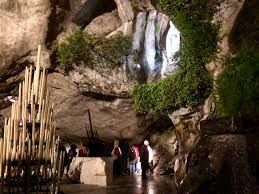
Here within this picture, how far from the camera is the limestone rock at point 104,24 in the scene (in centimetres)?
1606

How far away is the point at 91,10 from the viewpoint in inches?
637

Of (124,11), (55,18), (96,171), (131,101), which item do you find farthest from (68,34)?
(96,171)

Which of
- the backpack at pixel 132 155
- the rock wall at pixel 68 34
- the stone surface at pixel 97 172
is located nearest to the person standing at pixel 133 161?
the backpack at pixel 132 155

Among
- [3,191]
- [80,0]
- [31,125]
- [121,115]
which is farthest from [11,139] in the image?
[121,115]

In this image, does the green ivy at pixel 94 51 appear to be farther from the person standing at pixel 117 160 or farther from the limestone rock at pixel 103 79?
the person standing at pixel 117 160

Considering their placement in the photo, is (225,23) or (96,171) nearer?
(225,23)

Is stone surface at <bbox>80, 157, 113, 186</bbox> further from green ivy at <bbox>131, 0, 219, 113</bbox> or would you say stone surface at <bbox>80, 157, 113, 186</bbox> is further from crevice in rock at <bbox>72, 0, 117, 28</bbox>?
crevice in rock at <bbox>72, 0, 117, 28</bbox>

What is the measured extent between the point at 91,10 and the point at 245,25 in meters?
7.01

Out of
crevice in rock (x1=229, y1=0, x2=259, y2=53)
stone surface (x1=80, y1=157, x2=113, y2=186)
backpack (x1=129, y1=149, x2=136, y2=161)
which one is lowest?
stone surface (x1=80, y1=157, x2=113, y2=186)

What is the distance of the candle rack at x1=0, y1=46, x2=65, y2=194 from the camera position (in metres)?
7.33

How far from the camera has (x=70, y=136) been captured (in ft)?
71.0

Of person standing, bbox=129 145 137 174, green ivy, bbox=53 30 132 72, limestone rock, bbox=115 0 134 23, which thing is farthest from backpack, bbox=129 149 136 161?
limestone rock, bbox=115 0 134 23

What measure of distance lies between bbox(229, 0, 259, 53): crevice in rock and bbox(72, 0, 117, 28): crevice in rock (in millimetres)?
6475

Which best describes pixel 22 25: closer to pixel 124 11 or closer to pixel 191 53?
pixel 124 11
